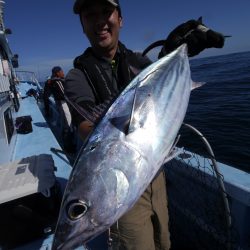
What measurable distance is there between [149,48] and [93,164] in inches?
54.8

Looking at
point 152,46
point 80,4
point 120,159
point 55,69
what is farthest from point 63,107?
point 120,159

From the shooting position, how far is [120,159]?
119cm

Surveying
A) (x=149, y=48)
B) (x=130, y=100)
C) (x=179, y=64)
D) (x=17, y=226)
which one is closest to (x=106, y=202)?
(x=130, y=100)

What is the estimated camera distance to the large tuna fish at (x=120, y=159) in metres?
1.12

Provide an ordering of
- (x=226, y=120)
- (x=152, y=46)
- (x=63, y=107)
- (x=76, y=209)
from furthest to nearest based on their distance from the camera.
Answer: (x=226, y=120)
(x=63, y=107)
(x=152, y=46)
(x=76, y=209)

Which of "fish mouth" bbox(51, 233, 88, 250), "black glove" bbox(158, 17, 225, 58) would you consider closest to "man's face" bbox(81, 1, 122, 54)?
"black glove" bbox(158, 17, 225, 58)

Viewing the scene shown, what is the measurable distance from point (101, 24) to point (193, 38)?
2.33 feet

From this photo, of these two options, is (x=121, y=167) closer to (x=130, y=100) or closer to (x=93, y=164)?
(x=93, y=164)

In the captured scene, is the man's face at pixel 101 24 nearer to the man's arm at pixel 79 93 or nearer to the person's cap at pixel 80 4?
the person's cap at pixel 80 4

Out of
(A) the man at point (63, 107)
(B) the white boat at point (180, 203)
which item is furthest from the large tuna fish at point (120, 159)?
(A) the man at point (63, 107)

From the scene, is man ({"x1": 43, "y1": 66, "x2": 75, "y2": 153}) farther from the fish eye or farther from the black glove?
the fish eye

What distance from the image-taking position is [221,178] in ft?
8.00

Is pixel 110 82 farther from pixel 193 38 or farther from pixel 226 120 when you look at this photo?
pixel 226 120

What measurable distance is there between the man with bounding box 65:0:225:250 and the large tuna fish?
1.53 ft
